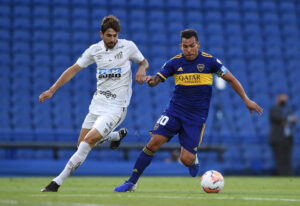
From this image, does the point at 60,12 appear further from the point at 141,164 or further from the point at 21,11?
the point at 141,164

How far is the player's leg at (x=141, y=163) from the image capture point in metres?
6.46

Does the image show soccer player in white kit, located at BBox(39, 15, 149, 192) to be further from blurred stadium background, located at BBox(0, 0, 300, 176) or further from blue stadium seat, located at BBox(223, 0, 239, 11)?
blue stadium seat, located at BBox(223, 0, 239, 11)

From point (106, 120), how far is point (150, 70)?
10.3m

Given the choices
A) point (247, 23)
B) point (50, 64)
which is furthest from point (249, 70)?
point (50, 64)

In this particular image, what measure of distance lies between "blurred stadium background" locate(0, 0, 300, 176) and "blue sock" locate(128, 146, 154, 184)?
677cm

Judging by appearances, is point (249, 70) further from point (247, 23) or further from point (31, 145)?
point (31, 145)

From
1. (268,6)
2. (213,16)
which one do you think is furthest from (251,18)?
(213,16)

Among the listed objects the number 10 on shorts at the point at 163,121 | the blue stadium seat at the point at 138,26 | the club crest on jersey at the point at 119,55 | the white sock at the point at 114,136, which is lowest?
the white sock at the point at 114,136

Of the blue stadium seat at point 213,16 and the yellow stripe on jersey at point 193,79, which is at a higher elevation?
the blue stadium seat at point 213,16

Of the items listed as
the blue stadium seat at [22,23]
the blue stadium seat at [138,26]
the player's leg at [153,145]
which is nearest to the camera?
the player's leg at [153,145]

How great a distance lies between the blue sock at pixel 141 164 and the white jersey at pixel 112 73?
2.33 ft

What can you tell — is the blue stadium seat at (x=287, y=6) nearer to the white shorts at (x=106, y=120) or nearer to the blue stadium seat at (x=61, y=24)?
the blue stadium seat at (x=61, y=24)

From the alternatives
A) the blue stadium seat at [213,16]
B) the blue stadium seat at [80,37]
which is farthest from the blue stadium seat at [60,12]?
the blue stadium seat at [213,16]

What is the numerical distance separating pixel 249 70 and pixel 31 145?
319 inches
